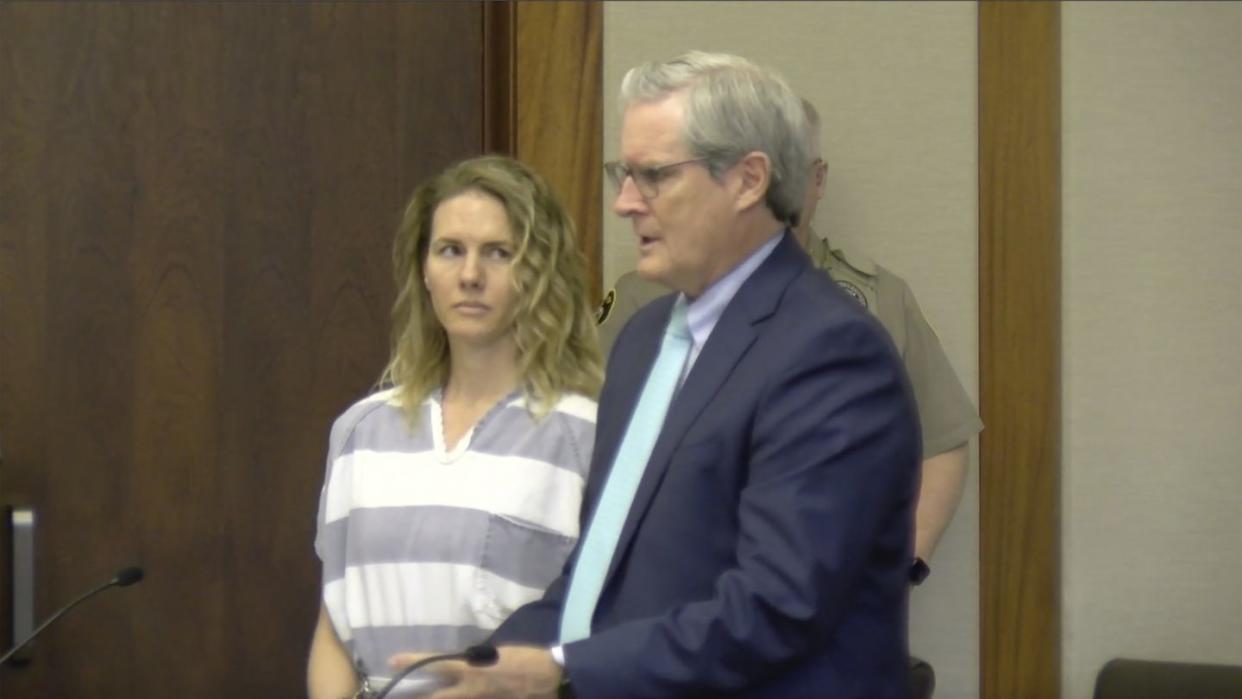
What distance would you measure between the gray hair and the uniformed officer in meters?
1.29

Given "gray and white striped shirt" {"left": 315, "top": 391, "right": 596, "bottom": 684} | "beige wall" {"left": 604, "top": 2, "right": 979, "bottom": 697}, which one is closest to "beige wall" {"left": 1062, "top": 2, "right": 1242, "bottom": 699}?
"beige wall" {"left": 604, "top": 2, "right": 979, "bottom": 697}

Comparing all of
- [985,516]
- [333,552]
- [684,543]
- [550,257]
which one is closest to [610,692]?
[684,543]

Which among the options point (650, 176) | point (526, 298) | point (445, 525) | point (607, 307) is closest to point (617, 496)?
point (650, 176)

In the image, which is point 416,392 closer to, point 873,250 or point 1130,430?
point 873,250

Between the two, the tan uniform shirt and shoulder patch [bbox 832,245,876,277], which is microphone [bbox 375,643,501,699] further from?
shoulder patch [bbox 832,245,876,277]

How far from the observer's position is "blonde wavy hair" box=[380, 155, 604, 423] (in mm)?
2188

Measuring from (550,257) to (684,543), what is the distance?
74 centimetres

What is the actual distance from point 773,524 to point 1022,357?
5.85 ft

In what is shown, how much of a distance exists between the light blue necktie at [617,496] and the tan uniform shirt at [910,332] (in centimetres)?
127

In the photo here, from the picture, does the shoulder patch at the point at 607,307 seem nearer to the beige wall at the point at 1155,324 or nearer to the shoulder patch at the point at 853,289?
the shoulder patch at the point at 853,289

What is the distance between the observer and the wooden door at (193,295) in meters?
3.14

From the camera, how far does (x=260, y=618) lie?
10.5 feet

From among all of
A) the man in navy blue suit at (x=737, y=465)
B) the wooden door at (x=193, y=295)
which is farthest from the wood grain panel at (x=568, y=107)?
the man in navy blue suit at (x=737, y=465)

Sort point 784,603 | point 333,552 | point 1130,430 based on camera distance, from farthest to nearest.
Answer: point 1130,430
point 333,552
point 784,603
